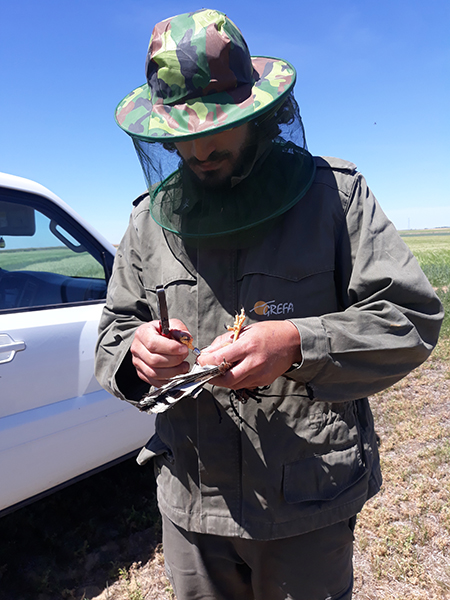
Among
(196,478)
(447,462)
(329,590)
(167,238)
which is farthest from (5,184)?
(447,462)

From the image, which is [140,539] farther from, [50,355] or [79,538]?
[50,355]

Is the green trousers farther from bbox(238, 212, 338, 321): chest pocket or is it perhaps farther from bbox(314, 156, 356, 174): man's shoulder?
bbox(314, 156, 356, 174): man's shoulder

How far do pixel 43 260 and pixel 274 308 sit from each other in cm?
247

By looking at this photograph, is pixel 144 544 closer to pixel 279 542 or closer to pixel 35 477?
pixel 35 477

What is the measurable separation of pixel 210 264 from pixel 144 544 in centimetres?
244

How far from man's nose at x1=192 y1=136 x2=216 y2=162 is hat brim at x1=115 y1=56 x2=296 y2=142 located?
8 cm

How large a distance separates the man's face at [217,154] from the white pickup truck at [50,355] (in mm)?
1624

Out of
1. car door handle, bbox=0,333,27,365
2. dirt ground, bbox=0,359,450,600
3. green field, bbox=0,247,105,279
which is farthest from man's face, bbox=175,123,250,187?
dirt ground, bbox=0,359,450,600

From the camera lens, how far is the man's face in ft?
4.39

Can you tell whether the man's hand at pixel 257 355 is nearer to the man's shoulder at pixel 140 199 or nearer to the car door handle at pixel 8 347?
the man's shoulder at pixel 140 199

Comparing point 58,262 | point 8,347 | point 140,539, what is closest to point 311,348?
point 8,347

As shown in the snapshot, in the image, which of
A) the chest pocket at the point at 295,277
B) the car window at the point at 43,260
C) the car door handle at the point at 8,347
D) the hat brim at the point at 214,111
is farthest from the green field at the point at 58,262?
the chest pocket at the point at 295,277

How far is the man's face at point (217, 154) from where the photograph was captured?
4.39 ft

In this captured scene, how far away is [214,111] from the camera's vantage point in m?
1.26
